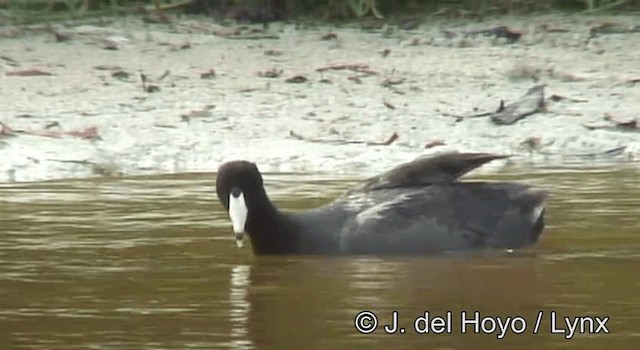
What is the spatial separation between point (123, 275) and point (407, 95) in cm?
507

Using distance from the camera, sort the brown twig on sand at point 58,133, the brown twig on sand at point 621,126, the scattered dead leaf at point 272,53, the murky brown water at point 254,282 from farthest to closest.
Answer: the scattered dead leaf at point 272,53 → the brown twig on sand at point 621,126 → the brown twig on sand at point 58,133 → the murky brown water at point 254,282

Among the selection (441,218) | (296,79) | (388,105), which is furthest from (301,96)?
(441,218)

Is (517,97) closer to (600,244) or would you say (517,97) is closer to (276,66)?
(276,66)

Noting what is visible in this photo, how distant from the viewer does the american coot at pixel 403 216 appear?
24.8 feet

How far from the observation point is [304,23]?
45.6 ft

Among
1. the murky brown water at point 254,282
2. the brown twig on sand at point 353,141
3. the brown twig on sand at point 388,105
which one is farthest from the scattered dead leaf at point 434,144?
the murky brown water at point 254,282

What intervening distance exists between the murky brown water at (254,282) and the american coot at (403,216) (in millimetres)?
97

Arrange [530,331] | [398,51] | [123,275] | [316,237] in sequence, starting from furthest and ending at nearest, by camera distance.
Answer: [398,51], [316,237], [123,275], [530,331]

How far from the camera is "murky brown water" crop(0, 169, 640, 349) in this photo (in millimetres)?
5820

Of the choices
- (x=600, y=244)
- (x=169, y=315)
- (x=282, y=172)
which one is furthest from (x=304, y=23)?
Result: (x=169, y=315)

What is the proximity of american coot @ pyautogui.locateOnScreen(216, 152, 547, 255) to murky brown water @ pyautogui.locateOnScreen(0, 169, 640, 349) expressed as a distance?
97 mm

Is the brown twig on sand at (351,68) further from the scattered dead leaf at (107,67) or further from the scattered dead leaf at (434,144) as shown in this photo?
the scattered dead leaf at (434,144)

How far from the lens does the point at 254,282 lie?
6.95m

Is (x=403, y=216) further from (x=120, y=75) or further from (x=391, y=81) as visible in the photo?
(x=120, y=75)
